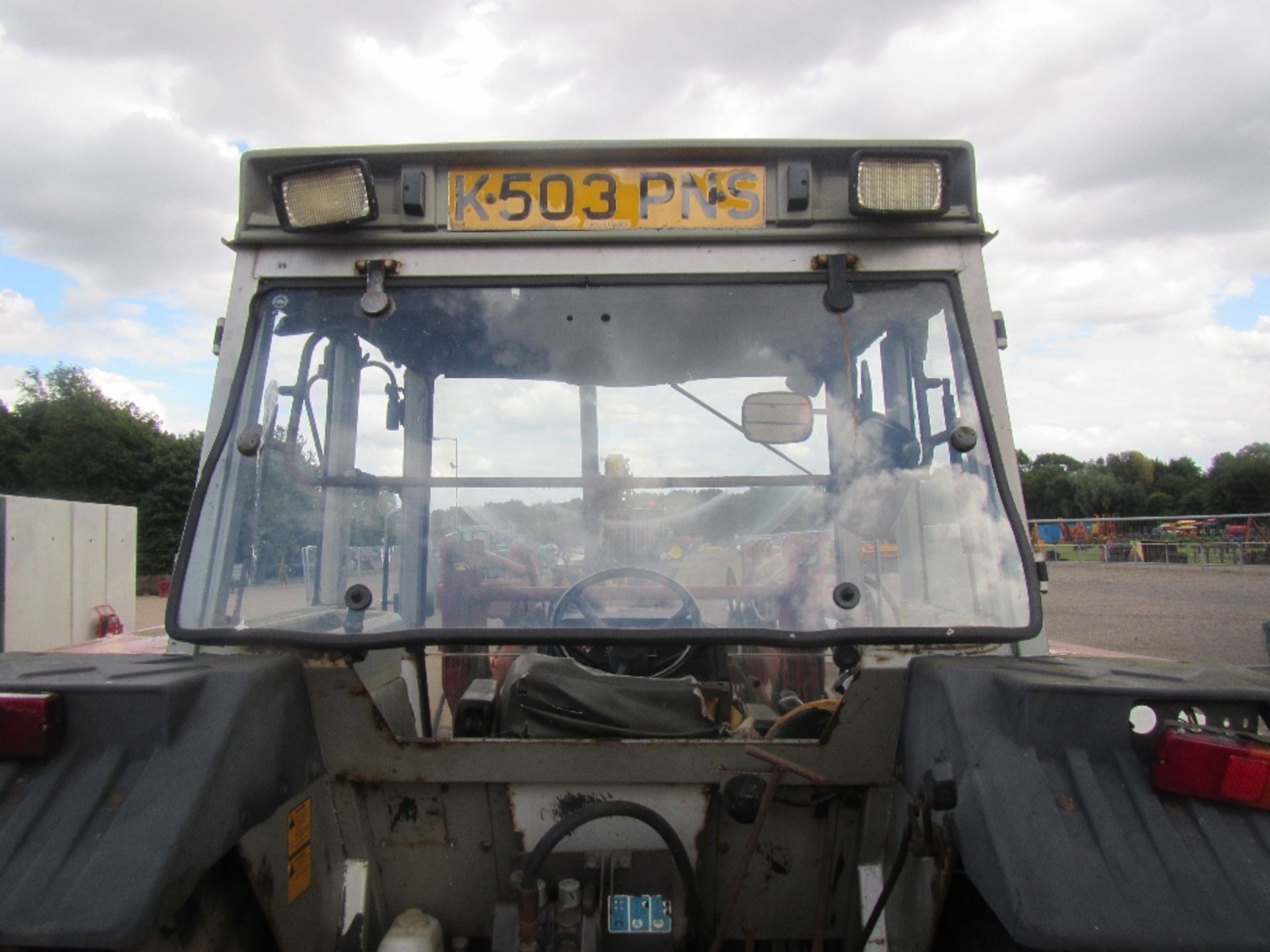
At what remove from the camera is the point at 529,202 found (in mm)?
2104

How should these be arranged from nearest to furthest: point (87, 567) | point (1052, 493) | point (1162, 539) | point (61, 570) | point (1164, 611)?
point (61, 570) → point (87, 567) → point (1164, 611) → point (1162, 539) → point (1052, 493)

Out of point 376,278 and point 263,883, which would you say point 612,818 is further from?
point 376,278

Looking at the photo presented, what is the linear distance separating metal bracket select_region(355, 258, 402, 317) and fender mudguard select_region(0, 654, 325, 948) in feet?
2.85

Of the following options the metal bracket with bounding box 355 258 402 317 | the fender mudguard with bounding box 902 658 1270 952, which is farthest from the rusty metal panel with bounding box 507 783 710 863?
the metal bracket with bounding box 355 258 402 317

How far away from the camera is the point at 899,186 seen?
202 centimetres

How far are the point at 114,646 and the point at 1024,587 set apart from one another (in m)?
2.52

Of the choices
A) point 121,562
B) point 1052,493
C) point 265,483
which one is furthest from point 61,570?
point 1052,493

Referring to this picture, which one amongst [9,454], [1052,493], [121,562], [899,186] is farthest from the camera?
[1052,493]

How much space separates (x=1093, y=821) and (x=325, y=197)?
1.99m

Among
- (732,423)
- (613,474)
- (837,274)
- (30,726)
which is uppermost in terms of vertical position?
(837,274)

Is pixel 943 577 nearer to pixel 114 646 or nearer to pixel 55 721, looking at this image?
pixel 55 721

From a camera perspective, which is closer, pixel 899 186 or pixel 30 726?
pixel 30 726

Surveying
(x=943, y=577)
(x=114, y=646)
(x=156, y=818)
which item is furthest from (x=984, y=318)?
(x=114, y=646)

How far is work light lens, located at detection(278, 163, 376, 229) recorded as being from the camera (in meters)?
2.03
